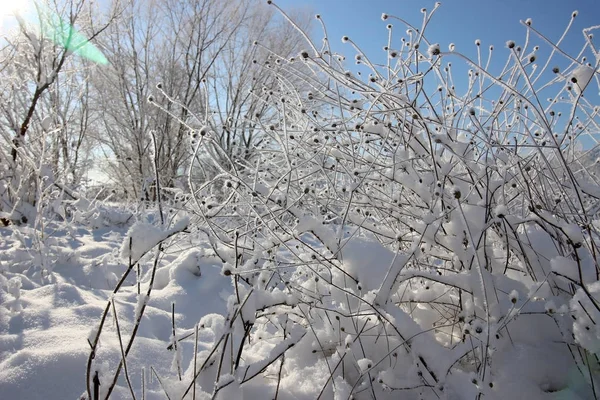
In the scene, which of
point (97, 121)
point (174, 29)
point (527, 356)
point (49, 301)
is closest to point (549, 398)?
point (527, 356)

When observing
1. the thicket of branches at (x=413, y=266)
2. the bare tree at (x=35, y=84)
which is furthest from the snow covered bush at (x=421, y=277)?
the bare tree at (x=35, y=84)

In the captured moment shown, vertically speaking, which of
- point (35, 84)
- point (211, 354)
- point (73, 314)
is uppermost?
point (35, 84)

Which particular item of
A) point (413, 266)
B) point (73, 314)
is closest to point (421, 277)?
point (413, 266)

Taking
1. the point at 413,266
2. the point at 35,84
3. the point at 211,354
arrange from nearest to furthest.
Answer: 1. the point at 211,354
2. the point at 413,266
3. the point at 35,84

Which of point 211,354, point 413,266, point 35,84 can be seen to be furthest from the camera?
point 35,84

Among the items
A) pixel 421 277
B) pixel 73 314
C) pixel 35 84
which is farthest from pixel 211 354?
pixel 35 84

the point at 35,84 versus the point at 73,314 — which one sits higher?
the point at 35,84

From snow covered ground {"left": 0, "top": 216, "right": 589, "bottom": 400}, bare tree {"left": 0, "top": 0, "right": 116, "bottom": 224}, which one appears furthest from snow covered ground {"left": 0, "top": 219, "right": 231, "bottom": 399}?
bare tree {"left": 0, "top": 0, "right": 116, "bottom": 224}

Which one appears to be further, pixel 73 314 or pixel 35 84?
pixel 35 84

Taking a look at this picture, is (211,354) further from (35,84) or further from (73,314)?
(35,84)

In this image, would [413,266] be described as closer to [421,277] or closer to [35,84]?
[421,277]

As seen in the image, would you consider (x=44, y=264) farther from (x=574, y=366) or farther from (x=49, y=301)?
(x=574, y=366)

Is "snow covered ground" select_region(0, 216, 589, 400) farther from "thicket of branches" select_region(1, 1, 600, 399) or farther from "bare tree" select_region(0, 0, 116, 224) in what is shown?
"bare tree" select_region(0, 0, 116, 224)

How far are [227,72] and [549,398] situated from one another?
461 inches
